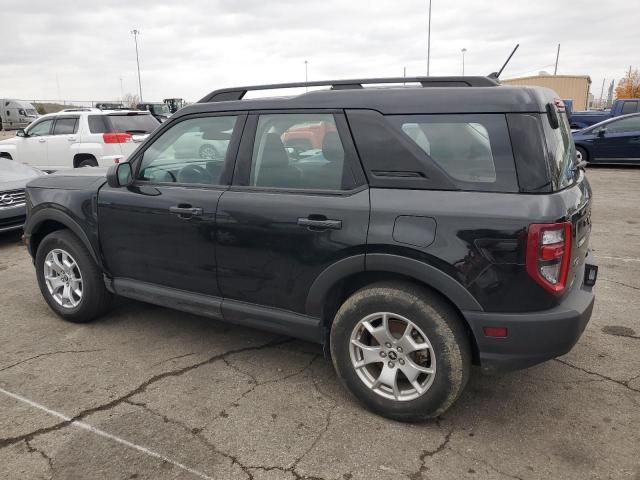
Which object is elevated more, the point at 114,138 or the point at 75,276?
the point at 114,138

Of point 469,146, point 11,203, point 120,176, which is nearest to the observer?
point 469,146

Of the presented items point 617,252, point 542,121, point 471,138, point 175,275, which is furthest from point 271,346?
point 617,252

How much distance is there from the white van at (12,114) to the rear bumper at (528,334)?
38.4 m

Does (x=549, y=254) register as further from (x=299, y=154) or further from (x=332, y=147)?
(x=299, y=154)

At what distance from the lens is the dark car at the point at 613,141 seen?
13273 mm

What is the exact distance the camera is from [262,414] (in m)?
2.94

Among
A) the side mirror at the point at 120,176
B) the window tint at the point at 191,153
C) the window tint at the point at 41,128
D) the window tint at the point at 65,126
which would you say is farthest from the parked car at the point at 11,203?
the window tint at the point at 41,128

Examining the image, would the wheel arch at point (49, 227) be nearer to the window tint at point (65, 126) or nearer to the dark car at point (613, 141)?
the window tint at point (65, 126)

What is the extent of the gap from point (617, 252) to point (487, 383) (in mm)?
3740

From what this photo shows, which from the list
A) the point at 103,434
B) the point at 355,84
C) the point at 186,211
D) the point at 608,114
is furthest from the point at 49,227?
the point at 608,114

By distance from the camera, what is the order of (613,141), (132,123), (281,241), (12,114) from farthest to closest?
(12,114)
(613,141)
(132,123)
(281,241)

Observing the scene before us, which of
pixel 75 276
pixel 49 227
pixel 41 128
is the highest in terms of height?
pixel 41 128

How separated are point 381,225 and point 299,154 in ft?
2.49

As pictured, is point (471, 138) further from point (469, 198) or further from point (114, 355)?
point (114, 355)
